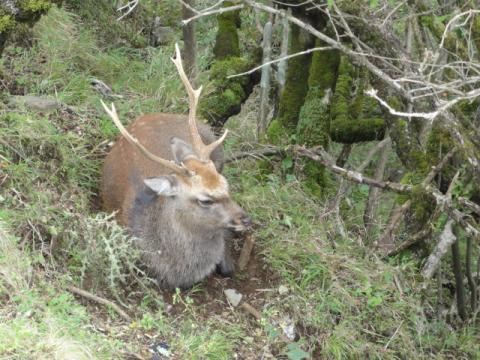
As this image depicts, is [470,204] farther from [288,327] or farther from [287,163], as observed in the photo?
[287,163]

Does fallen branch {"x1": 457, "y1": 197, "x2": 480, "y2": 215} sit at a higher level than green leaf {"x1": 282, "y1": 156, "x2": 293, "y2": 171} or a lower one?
higher

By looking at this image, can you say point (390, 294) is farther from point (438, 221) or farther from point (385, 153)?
point (385, 153)

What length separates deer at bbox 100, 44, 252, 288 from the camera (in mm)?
5699

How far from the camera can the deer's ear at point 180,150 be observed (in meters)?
5.96

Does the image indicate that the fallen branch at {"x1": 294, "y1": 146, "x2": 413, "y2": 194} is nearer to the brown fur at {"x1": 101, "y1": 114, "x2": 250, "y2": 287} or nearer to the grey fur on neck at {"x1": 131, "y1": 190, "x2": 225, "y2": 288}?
the brown fur at {"x1": 101, "y1": 114, "x2": 250, "y2": 287}

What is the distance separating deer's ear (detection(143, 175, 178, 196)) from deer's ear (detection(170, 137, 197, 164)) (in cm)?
24

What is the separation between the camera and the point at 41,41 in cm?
764

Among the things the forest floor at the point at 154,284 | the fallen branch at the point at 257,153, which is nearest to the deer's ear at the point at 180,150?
the forest floor at the point at 154,284

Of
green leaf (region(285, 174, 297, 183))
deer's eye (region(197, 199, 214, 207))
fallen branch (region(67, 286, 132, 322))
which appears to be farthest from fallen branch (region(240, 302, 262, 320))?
green leaf (region(285, 174, 297, 183))

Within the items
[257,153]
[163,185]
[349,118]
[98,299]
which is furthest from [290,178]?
[98,299]

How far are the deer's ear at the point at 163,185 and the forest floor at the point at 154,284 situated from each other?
379 mm

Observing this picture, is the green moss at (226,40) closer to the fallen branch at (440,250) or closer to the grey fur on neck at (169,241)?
the grey fur on neck at (169,241)

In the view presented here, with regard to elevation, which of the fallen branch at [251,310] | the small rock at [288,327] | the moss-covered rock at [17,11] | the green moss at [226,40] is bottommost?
the small rock at [288,327]

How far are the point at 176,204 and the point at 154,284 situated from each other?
22.7 inches
